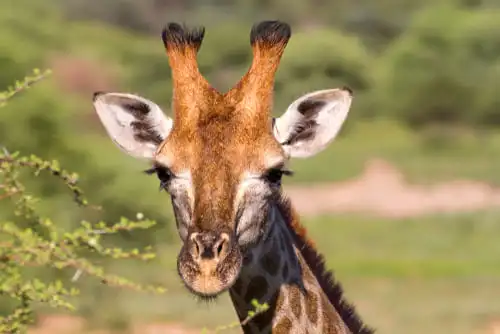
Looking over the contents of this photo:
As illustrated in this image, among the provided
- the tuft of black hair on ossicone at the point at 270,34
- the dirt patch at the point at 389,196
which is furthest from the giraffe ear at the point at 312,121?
the dirt patch at the point at 389,196

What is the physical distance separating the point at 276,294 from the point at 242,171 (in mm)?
904

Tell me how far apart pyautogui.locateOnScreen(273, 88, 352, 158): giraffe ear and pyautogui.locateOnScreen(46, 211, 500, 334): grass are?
1079 centimetres

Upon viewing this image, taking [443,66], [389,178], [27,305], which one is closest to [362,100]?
[443,66]

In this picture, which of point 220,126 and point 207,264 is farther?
point 220,126

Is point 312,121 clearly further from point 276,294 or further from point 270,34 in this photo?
point 276,294

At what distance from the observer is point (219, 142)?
22.4 feet

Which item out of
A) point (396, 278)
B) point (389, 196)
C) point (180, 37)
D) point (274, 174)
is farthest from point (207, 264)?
point (389, 196)

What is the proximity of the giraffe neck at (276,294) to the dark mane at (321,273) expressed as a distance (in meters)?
0.20

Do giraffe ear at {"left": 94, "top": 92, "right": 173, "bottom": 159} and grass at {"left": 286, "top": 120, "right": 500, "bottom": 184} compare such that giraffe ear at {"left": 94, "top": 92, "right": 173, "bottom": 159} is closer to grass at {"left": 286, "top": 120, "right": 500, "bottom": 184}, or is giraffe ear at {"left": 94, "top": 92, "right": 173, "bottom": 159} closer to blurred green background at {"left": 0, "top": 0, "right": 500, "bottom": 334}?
blurred green background at {"left": 0, "top": 0, "right": 500, "bottom": 334}

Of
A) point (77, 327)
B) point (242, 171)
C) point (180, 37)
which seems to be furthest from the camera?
point (77, 327)

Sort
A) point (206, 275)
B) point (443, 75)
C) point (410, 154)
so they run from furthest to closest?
point (443, 75) < point (410, 154) < point (206, 275)

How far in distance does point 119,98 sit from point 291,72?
154 feet

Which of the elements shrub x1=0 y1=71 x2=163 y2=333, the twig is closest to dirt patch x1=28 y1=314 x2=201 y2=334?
shrub x1=0 y1=71 x2=163 y2=333

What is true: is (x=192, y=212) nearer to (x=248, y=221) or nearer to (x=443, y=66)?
(x=248, y=221)
